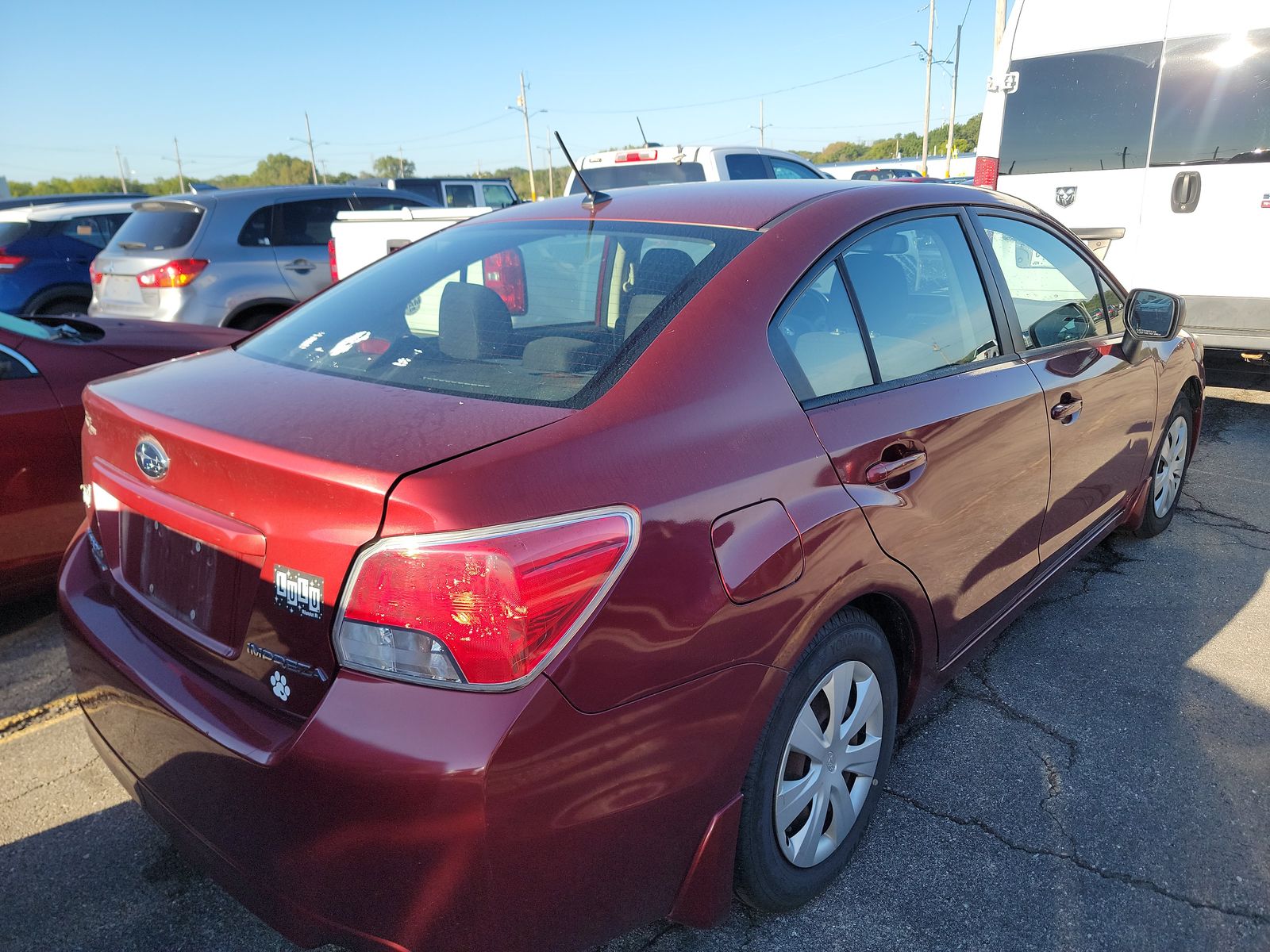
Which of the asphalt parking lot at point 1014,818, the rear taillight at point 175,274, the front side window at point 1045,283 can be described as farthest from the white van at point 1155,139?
the rear taillight at point 175,274

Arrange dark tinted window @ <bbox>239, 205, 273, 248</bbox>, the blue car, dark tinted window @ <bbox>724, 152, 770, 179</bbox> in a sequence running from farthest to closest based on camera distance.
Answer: the blue car < dark tinted window @ <bbox>724, 152, 770, 179</bbox> < dark tinted window @ <bbox>239, 205, 273, 248</bbox>

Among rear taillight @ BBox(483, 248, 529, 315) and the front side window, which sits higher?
rear taillight @ BBox(483, 248, 529, 315)

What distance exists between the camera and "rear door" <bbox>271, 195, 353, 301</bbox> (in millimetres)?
7090

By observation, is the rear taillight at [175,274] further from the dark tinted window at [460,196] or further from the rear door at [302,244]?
the dark tinted window at [460,196]

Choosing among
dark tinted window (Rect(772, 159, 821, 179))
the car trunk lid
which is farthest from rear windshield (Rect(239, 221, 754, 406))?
dark tinted window (Rect(772, 159, 821, 179))

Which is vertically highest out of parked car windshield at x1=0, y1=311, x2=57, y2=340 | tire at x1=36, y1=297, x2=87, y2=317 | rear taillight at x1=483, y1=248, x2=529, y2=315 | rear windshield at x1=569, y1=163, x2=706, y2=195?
rear windshield at x1=569, y1=163, x2=706, y2=195

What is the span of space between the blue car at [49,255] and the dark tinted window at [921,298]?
952 cm

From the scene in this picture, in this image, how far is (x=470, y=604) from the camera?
4.61ft

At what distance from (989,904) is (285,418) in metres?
1.93

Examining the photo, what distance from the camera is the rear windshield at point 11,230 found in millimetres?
9258

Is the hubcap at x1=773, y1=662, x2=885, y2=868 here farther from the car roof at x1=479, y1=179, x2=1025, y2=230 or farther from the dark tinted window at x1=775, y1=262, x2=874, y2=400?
the car roof at x1=479, y1=179, x2=1025, y2=230

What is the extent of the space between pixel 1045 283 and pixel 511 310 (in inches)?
77.5

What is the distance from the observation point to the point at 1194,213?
5.70m

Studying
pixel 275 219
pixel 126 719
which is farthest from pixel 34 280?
pixel 126 719
